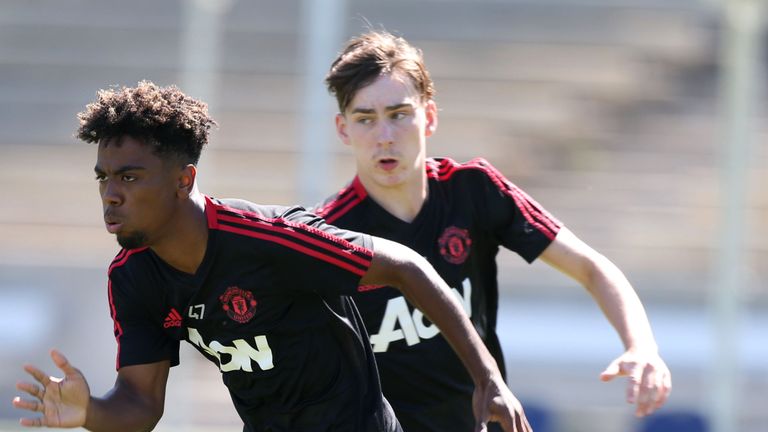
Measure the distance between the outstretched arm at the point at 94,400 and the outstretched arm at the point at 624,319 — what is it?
1.17m

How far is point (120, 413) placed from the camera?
286cm

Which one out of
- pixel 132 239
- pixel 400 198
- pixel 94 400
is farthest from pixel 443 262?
pixel 94 400

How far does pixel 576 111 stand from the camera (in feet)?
29.8

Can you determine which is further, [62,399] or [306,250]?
[306,250]

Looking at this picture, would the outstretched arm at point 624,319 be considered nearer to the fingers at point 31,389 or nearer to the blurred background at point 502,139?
the fingers at point 31,389

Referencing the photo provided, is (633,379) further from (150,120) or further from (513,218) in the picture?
(150,120)

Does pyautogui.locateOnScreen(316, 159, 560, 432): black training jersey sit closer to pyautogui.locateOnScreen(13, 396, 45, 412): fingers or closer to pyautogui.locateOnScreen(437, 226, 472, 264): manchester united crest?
pyautogui.locateOnScreen(437, 226, 472, 264): manchester united crest

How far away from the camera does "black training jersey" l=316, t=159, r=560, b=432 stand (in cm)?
338

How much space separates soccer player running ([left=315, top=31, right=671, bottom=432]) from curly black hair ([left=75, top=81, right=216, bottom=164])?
0.66m

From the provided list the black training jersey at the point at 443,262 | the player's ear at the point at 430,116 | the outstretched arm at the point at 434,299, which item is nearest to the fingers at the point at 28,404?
the outstretched arm at the point at 434,299

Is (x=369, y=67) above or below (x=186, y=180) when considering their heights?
above

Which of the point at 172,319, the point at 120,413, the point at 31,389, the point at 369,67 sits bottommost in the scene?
the point at 120,413

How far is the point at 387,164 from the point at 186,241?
2.74ft

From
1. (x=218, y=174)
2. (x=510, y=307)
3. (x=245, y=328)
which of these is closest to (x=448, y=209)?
(x=245, y=328)
